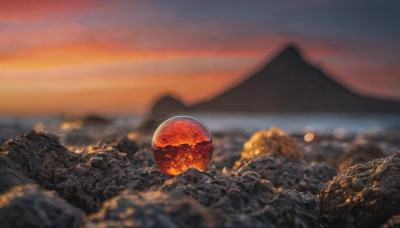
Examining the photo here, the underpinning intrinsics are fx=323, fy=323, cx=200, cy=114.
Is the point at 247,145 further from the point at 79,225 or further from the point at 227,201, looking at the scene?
the point at 79,225

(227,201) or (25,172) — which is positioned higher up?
(25,172)

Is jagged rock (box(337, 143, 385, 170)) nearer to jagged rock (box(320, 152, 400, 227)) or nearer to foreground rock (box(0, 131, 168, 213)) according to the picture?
jagged rock (box(320, 152, 400, 227))

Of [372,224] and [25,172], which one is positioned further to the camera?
[25,172]

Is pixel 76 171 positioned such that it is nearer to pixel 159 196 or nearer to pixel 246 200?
pixel 159 196

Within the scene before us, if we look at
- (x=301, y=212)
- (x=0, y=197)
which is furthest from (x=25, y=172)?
(x=301, y=212)

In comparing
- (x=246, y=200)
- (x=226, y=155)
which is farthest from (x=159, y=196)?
(x=226, y=155)

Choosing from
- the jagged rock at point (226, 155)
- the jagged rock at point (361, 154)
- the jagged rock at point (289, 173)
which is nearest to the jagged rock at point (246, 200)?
the jagged rock at point (289, 173)
